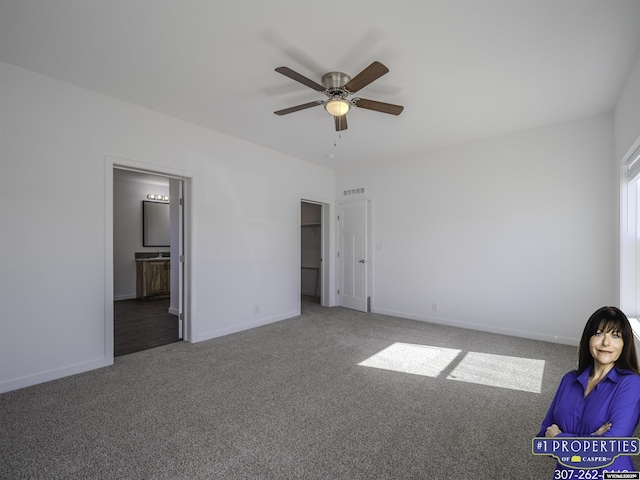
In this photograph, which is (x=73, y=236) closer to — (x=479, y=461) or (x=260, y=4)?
(x=260, y=4)

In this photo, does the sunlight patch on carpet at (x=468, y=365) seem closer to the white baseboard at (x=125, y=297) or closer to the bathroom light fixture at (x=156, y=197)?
the white baseboard at (x=125, y=297)

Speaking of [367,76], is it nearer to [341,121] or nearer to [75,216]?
[341,121]

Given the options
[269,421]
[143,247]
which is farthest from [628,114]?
[143,247]

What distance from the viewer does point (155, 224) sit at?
7848mm

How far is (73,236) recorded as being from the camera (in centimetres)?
313

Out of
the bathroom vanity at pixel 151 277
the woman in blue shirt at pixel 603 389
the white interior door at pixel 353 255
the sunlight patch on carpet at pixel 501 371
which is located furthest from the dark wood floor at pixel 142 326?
the woman in blue shirt at pixel 603 389

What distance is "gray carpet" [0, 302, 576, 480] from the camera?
183 cm

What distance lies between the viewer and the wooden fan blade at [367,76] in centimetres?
230

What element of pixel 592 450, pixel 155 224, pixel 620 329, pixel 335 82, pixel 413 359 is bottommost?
pixel 413 359

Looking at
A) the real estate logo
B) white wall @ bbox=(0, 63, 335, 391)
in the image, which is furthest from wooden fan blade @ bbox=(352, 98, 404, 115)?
the real estate logo

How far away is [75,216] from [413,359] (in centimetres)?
367

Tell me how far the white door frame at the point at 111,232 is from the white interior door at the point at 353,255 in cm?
299

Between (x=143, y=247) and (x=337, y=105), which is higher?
(x=337, y=105)

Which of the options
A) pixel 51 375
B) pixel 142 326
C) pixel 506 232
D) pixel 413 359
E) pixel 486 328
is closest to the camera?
pixel 51 375
